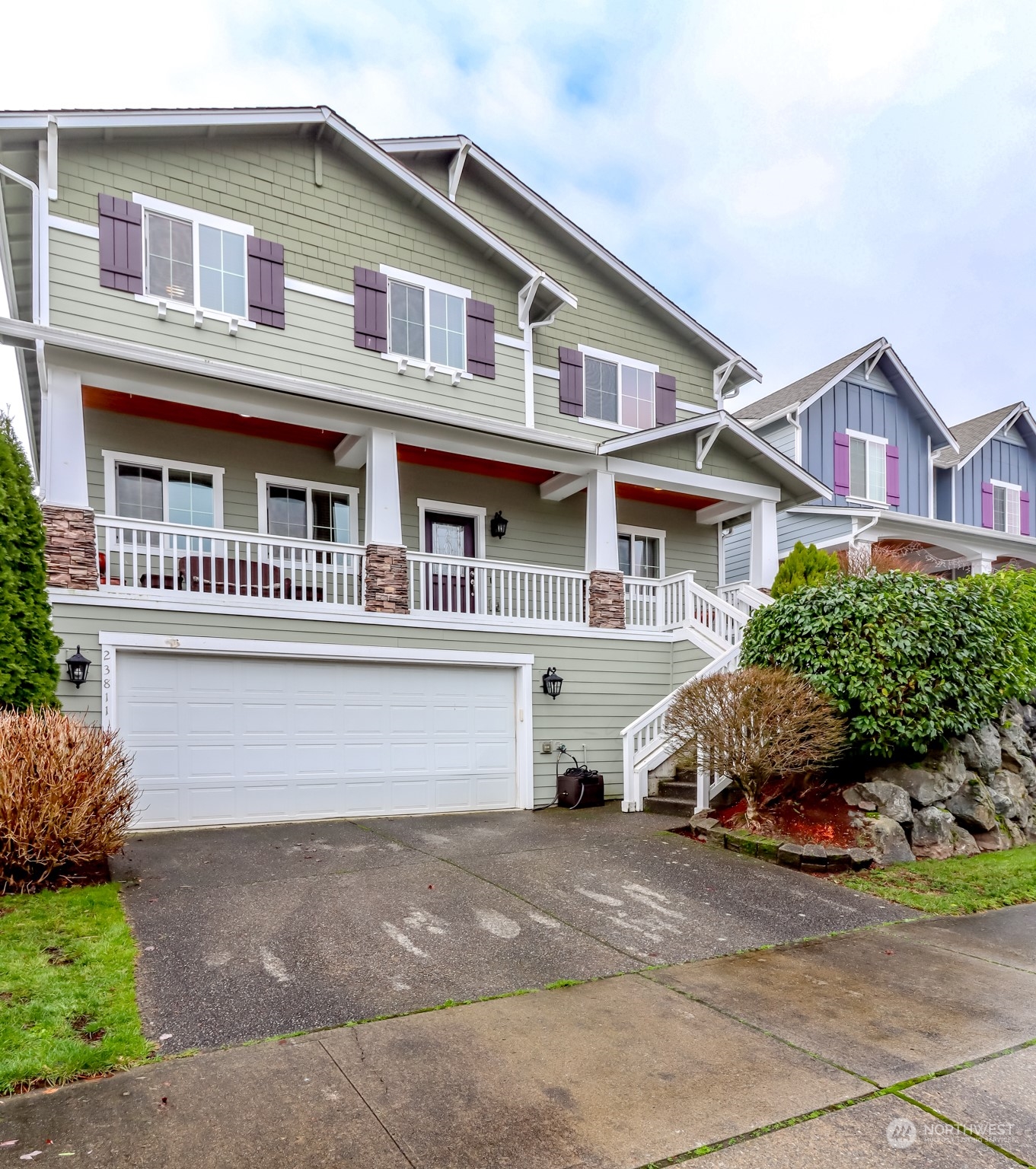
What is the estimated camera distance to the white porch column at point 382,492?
10633mm

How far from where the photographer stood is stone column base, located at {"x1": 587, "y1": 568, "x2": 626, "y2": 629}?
12023 mm

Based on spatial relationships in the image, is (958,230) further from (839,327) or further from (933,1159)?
(933,1159)

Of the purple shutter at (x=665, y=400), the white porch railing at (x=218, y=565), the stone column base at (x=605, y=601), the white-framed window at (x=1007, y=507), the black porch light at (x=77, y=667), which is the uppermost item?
the purple shutter at (x=665, y=400)

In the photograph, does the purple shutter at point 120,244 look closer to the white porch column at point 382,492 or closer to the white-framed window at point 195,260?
the white-framed window at point 195,260

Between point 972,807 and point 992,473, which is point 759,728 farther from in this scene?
point 992,473

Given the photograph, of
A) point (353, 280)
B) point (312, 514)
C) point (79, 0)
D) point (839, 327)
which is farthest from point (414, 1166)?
point (839, 327)

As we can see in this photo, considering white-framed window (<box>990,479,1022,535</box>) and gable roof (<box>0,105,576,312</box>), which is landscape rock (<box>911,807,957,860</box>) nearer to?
gable roof (<box>0,105,576,312</box>)

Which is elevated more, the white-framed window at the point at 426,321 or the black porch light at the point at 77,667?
the white-framed window at the point at 426,321

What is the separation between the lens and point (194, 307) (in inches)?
417

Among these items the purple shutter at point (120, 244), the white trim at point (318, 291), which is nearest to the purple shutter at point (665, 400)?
the white trim at point (318, 291)

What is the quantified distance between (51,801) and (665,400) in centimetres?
1196

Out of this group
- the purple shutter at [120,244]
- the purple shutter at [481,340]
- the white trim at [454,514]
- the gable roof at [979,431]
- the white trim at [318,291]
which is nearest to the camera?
the purple shutter at [120,244]

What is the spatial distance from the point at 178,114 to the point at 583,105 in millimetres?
14424

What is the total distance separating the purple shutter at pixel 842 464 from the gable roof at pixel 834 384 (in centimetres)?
120
